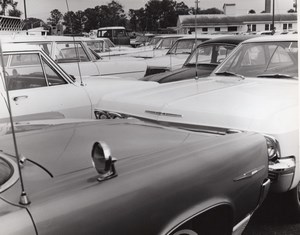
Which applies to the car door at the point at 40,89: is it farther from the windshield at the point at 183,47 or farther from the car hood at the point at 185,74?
the windshield at the point at 183,47

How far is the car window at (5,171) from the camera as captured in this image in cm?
139

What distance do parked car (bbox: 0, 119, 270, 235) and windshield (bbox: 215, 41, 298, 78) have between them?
142 centimetres

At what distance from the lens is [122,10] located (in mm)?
2662

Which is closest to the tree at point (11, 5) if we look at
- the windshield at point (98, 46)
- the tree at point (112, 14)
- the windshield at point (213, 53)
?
the tree at point (112, 14)

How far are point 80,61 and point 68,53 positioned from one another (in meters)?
0.22

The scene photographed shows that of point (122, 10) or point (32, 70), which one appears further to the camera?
point (32, 70)

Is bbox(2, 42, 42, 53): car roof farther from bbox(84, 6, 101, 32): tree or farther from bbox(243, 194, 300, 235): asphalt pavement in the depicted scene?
bbox(243, 194, 300, 235): asphalt pavement

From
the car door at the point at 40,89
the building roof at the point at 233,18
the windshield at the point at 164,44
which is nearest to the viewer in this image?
the building roof at the point at 233,18

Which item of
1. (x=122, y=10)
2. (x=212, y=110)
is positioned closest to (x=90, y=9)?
(x=122, y=10)

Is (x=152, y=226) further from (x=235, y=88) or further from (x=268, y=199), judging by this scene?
→ (x=235, y=88)

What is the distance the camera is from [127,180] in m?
1.46

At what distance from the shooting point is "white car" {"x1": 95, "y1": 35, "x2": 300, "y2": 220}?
2.44 metres

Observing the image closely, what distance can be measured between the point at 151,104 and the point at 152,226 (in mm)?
1508

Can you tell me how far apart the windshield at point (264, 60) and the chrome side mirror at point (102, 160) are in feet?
7.27
